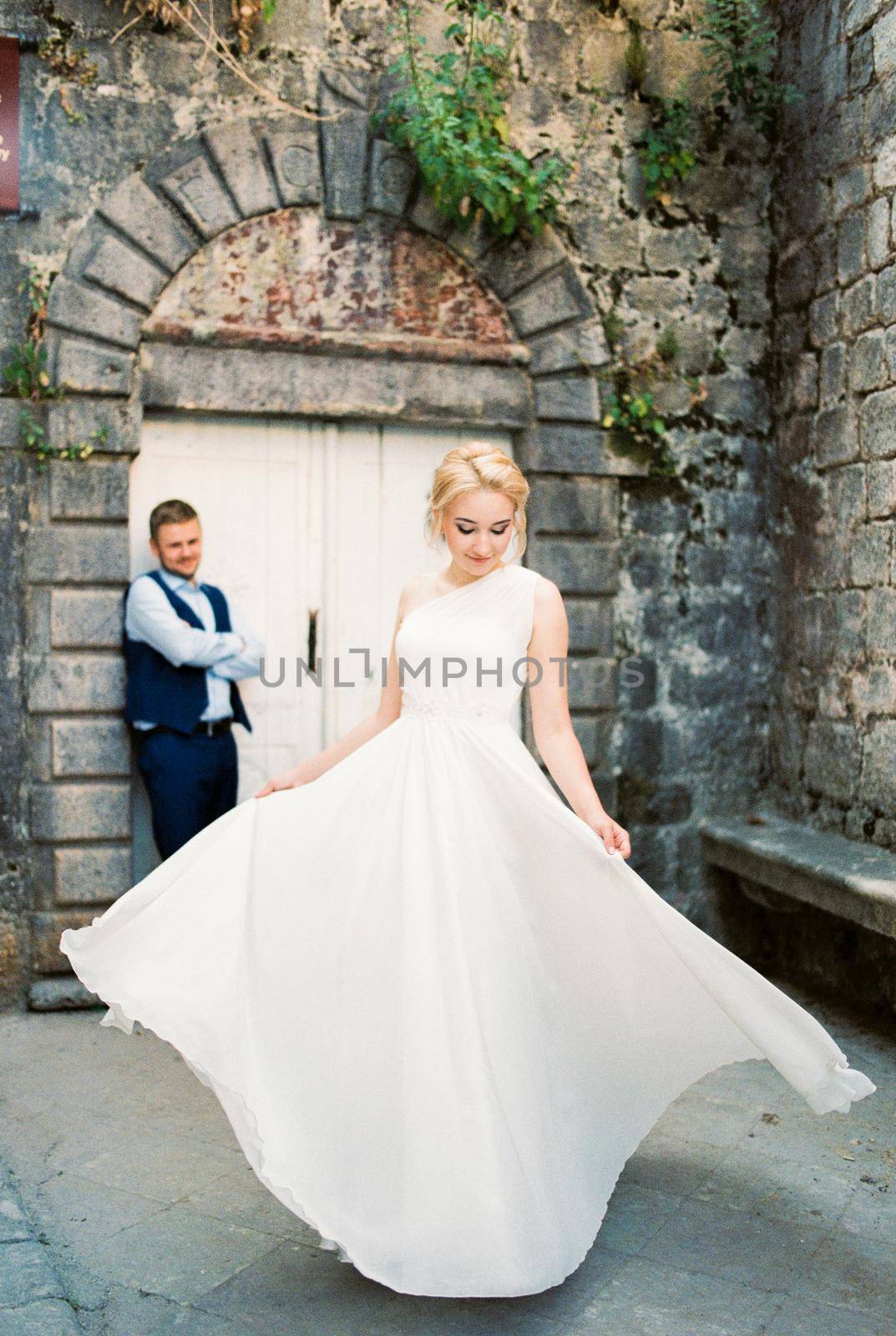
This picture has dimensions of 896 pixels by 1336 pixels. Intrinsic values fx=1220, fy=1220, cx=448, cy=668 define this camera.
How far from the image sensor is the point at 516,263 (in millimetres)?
4941

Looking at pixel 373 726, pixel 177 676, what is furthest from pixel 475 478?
pixel 177 676

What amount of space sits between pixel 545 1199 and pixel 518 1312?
11.6 inches

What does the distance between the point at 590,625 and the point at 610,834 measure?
93.5 inches

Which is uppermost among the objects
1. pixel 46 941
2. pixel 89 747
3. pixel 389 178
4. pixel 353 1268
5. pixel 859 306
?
pixel 389 178

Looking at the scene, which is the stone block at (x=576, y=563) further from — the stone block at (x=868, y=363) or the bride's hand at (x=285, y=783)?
the bride's hand at (x=285, y=783)

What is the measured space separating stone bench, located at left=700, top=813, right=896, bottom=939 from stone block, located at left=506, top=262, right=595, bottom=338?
222 cm

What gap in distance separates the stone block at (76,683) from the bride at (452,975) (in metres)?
1.80

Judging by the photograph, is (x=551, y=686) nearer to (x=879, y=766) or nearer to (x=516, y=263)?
(x=879, y=766)

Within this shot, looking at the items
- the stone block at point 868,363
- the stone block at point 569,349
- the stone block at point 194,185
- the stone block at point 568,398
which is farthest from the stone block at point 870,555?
the stone block at point 194,185

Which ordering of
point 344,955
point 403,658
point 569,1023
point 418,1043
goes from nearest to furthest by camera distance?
point 418,1043 → point 344,955 → point 569,1023 → point 403,658

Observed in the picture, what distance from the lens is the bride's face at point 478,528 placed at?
2854 millimetres

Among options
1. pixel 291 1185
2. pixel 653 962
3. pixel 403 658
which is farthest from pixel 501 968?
pixel 403 658

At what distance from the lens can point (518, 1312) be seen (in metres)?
2.54

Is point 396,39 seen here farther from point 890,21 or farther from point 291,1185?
point 291,1185
